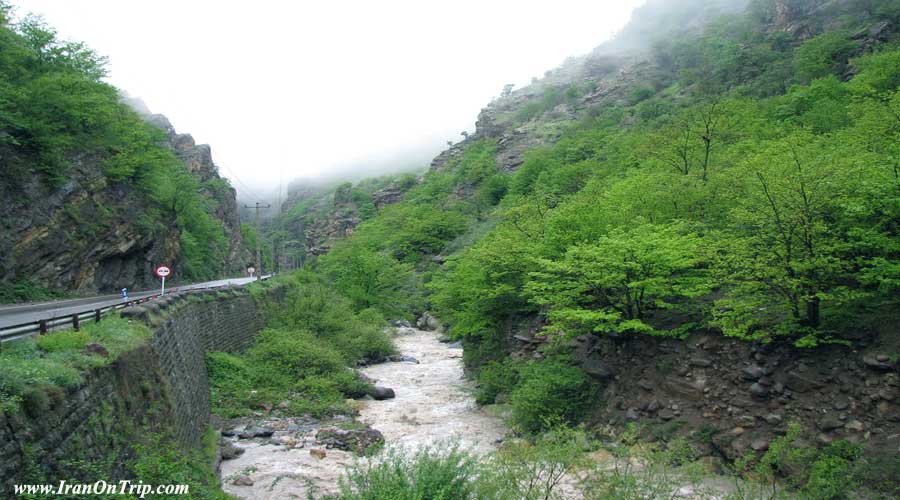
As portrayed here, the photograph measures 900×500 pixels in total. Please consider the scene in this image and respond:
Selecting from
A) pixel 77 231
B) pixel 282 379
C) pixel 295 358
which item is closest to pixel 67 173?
pixel 77 231

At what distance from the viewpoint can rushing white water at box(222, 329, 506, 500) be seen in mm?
12711

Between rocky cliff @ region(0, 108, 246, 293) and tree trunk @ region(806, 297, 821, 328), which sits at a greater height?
rocky cliff @ region(0, 108, 246, 293)

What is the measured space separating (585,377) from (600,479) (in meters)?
8.86

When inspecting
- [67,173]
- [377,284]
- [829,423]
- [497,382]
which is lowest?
[497,382]

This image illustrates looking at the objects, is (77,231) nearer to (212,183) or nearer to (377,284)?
(377,284)

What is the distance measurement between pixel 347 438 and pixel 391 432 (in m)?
1.80

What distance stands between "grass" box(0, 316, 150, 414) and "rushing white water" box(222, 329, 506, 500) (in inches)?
156

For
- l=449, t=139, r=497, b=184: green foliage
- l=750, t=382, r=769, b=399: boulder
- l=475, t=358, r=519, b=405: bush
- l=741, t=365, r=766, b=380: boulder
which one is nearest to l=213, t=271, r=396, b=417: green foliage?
l=475, t=358, r=519, b=405: bush

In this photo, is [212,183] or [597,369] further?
[212,183]

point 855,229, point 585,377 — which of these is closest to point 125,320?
point 585,377

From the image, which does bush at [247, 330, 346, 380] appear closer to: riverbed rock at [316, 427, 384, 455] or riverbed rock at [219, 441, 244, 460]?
riverbed rock at [316, 427, 384, 455]

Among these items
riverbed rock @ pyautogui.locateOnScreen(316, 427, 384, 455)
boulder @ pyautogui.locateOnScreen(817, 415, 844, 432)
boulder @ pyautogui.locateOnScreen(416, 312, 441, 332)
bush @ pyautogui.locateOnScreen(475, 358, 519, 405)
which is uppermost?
boulder @ pyautogui.locateOnScreen(817, 415, 844, 432)

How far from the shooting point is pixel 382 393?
22.7 metres

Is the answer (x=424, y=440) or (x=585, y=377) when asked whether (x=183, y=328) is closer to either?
(x=424, y=440)
